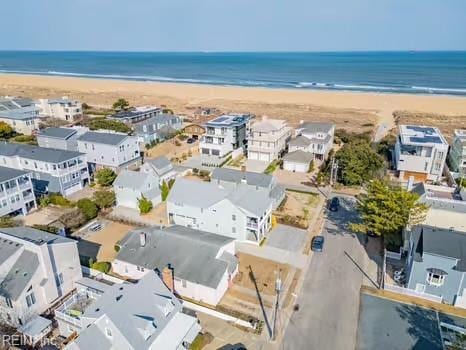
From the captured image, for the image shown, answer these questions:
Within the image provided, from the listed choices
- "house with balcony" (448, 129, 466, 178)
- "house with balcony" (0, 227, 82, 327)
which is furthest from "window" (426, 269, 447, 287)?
"house with balcony" (0, 227, 82, 327)

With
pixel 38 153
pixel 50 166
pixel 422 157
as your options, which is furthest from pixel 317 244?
pixel 38 153

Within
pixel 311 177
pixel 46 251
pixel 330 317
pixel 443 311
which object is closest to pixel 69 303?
pixel 46 251

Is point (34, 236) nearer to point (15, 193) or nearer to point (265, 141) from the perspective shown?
point (15, 193)

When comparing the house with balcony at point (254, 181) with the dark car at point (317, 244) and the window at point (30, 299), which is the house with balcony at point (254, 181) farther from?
the window at point (30, 299)

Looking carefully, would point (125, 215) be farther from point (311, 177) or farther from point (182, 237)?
point (311, 177)

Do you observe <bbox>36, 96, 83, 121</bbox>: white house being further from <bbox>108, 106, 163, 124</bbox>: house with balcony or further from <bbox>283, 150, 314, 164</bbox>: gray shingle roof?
<bbox>283, 150, 314, 164</bbox>: gray shingle roof
